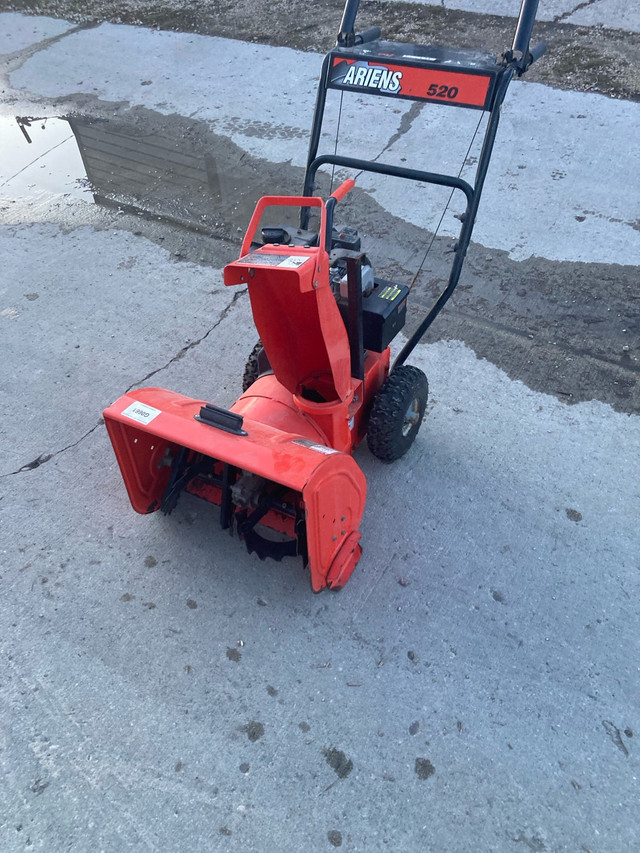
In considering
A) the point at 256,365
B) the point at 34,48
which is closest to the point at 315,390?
the point at 256,365

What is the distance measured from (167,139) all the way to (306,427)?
4.52 meters

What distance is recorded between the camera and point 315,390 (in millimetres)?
2650

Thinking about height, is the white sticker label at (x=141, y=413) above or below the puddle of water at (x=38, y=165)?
above

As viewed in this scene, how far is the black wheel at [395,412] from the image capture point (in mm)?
2828

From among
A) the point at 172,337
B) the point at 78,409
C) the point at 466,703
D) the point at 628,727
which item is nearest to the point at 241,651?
the point at 466,703

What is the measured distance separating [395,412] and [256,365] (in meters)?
0.71

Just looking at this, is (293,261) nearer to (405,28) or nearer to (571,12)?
(405,28)

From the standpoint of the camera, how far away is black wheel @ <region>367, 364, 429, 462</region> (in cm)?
283

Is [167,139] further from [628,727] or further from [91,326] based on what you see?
[628,727]

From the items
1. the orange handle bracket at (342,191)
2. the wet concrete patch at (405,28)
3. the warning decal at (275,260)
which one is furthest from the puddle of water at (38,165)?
the warning decal at (275,260)

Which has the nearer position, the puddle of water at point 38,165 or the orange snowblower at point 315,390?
the orange snowblower at point 315,390

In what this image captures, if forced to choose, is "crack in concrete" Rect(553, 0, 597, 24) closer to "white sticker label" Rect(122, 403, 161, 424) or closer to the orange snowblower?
the orange snowblower

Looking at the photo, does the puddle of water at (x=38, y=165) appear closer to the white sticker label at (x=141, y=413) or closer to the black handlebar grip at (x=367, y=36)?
the black handlebar grip at (x=367, y=36)

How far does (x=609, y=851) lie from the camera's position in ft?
6.44
